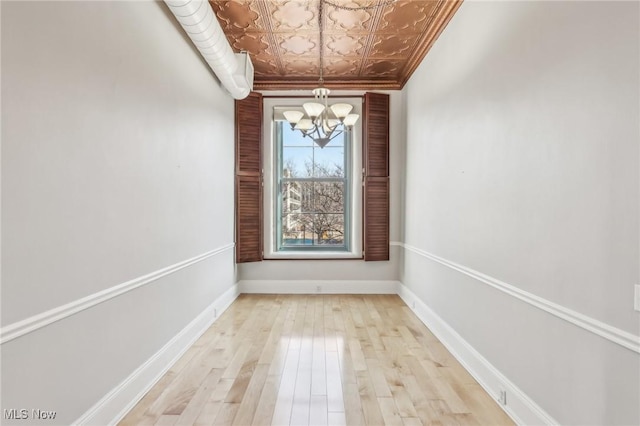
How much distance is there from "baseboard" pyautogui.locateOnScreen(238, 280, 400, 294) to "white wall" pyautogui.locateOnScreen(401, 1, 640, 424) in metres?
2.13

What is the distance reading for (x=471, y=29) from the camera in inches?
118

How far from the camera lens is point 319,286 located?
5.53 metres

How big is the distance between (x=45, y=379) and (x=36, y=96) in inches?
49.9

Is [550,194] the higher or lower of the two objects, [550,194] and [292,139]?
the lower

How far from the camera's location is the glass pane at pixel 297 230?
584cm

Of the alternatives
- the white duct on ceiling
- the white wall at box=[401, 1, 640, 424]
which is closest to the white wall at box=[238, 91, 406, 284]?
the white duct on ceiling

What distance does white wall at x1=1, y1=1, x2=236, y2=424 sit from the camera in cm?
154

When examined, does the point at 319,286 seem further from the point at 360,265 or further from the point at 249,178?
the point at 249,178

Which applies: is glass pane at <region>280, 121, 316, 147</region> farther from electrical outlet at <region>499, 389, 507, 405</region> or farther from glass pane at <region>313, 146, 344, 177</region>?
electrical outlet at <region>499, 389, 507, 405</region>

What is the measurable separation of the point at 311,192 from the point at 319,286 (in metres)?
1.45

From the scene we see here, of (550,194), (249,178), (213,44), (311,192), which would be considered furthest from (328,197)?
(550,194)

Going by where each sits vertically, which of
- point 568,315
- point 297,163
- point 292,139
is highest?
point 292,139

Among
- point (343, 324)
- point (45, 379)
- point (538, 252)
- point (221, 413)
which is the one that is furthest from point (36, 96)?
point (343, 324)

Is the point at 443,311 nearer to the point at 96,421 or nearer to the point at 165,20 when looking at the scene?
the point at 96,421
